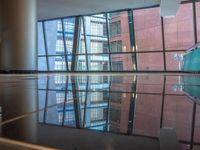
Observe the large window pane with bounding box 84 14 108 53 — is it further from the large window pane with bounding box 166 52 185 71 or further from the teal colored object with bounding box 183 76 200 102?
the teal colored object with bounding box 183 76 200 102

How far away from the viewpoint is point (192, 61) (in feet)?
48.0

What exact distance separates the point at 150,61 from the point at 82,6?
16.8 ft

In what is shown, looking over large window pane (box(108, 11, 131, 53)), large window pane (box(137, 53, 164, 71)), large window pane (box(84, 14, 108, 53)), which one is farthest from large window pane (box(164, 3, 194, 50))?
large window pane (box(84, 14, 108, 53))

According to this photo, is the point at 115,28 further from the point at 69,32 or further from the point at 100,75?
the point at 100,75

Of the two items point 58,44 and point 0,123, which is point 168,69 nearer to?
point 58,44

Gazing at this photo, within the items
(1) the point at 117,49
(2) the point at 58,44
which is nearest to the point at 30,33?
(1) the point at 117,49

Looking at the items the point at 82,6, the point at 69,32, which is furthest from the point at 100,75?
the point at 69,32

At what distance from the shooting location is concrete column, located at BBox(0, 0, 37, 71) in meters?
8.58

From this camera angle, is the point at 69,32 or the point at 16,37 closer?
the point at 16,37

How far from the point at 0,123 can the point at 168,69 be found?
56.4 feet

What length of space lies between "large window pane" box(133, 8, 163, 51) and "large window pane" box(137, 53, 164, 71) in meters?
0.36

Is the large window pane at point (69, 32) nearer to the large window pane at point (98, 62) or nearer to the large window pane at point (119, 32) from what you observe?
the large window pane at point (98, 62)

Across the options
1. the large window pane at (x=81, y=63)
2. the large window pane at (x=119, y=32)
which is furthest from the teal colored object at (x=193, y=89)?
the large window pane at (x=81, y=63)

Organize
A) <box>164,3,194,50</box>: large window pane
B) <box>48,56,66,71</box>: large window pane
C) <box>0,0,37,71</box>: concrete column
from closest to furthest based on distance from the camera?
<box>0,0,37,71</box>: concrete column
<box>164,3,194,50</box>: large window pane
<box>48,56,66,71</box>: large window pane
